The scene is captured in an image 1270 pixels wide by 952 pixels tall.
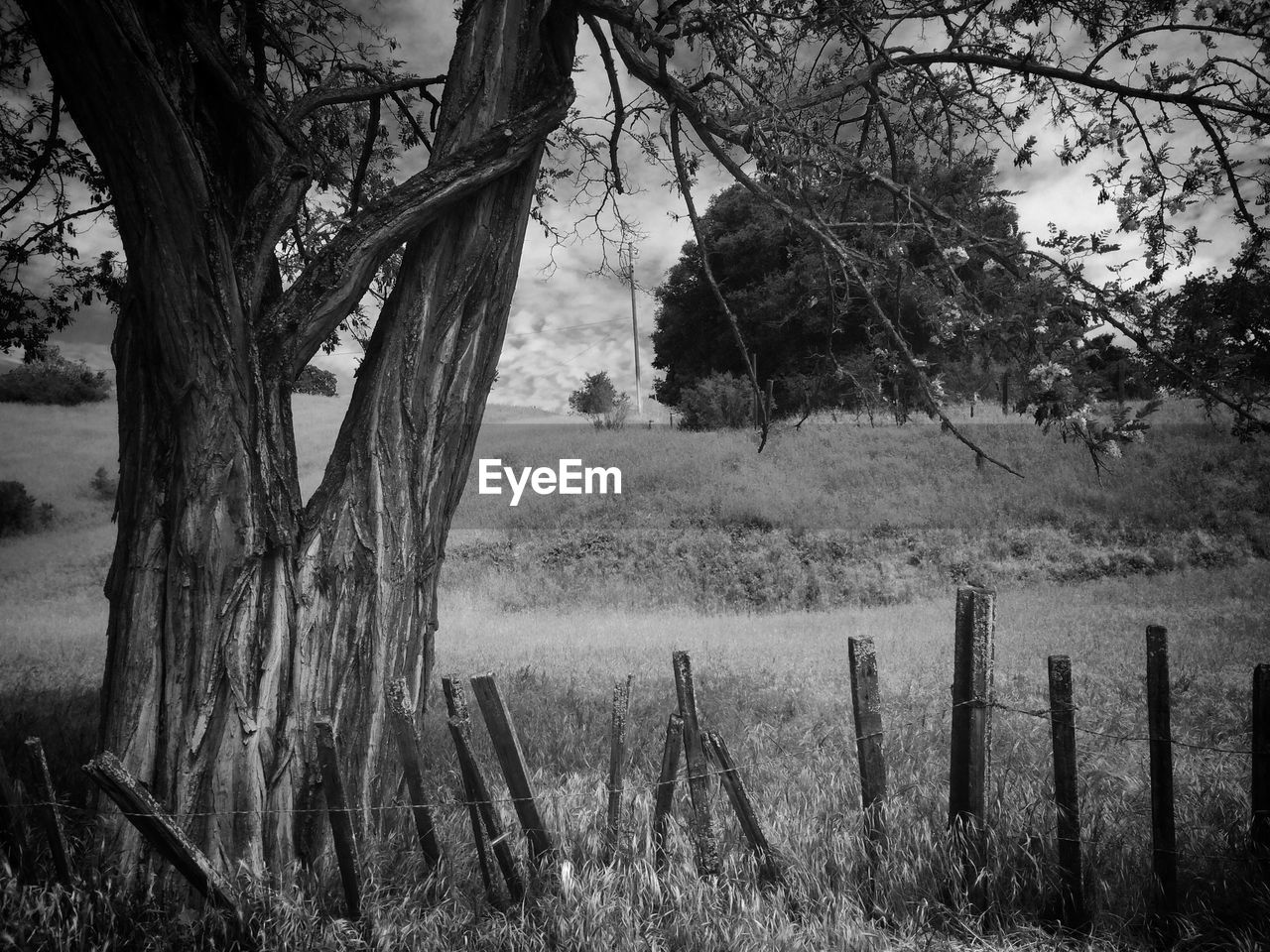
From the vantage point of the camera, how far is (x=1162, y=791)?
294 centimetres

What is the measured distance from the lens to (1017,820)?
3.35 meters

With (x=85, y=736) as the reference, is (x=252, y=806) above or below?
above

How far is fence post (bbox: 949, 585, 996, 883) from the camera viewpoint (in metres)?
2.95

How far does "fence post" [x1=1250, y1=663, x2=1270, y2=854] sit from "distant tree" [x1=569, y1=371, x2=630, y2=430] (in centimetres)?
2496

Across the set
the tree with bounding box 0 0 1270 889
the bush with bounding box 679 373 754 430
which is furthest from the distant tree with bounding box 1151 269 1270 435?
the bush with bounding box 679 373 754 430

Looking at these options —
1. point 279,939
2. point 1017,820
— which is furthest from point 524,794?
point 1017,820

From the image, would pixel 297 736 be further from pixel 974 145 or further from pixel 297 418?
pixel 297 418

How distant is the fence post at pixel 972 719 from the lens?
9.66 ft

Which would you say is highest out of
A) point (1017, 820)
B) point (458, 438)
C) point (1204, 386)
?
point (1204, 386)

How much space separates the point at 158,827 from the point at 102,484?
25.8 metres

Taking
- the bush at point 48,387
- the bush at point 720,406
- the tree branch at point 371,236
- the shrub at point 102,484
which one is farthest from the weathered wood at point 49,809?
the bush at point 48,387

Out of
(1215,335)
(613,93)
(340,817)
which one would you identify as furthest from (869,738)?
(613,93)

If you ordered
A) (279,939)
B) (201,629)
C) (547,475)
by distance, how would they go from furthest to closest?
(547,475)
(201,629)
(279,939)

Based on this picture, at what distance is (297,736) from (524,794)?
114cm
